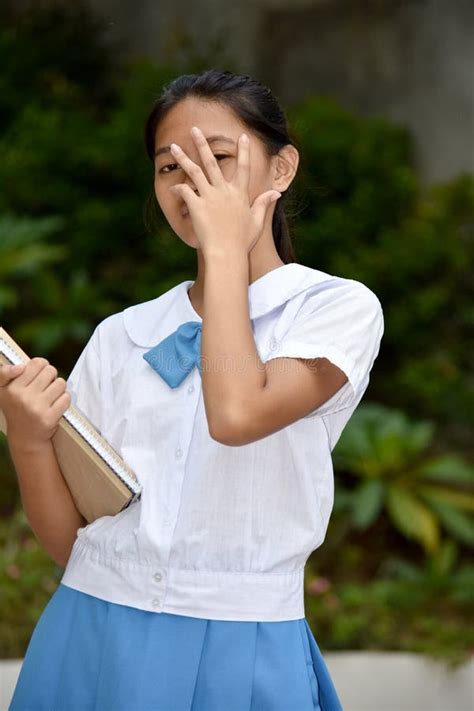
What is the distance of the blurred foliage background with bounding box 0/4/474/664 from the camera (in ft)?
16.5

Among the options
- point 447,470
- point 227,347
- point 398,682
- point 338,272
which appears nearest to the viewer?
point 227,347

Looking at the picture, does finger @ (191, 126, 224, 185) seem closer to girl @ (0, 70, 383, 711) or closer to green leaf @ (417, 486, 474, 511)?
girl @ (0, 70, 383, 711)

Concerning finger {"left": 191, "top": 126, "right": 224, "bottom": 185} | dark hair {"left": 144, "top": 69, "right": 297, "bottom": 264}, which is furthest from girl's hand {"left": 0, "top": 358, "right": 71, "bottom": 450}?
dark hair {"left": 144, "top": 69, "right": 297, "bottom": 264}

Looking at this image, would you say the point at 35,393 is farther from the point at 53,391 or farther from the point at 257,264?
the point at 257,264

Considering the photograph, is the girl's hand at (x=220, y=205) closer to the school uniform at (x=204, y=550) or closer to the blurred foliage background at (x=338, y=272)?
the school uniform at (x=204, y=550)

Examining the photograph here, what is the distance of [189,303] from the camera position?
1.73 metres

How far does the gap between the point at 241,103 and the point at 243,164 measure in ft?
0.61

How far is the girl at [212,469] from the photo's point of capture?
1.49 metres

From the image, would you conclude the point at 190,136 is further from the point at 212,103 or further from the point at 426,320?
the point at 426,320

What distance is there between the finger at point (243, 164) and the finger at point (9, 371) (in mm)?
392

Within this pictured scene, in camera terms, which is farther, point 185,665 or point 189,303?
point 189,303

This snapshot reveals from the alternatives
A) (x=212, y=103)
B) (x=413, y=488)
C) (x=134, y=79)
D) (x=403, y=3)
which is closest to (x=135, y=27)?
(x=134, y=79)

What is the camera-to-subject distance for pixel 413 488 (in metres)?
5.45

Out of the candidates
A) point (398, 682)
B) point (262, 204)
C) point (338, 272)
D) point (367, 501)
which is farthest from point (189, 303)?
point (338, 272)
